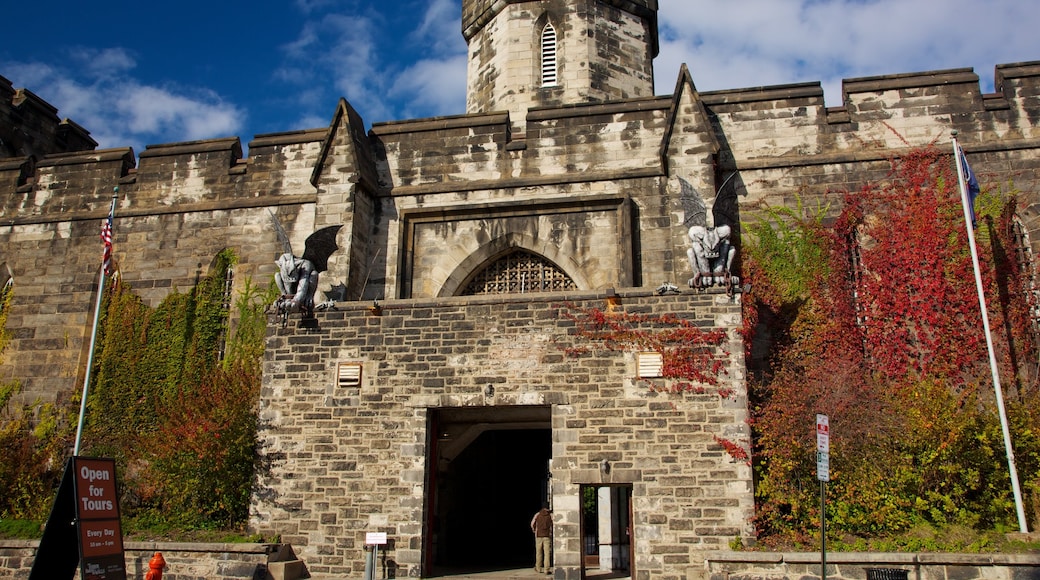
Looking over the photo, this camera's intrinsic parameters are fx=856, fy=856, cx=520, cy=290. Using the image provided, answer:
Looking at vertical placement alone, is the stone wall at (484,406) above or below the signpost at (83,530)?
above

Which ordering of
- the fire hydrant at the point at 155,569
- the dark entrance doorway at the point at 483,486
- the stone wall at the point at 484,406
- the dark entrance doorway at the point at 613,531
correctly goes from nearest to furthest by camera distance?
1. the fire hydrant at the point at 155,569
2. the stone wall at the point at 484,406
3. the dark entrance doorway at the point at 483,486
4. the dark entrance doorway at the point at 613,531

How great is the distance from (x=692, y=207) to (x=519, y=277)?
12.4 feet

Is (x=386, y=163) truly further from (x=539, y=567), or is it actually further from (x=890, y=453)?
(x=890, y=453)

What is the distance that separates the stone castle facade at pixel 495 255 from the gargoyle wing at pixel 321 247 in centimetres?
52

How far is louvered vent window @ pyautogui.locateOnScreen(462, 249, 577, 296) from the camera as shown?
16672mm

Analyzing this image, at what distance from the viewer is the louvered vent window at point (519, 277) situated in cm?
1667

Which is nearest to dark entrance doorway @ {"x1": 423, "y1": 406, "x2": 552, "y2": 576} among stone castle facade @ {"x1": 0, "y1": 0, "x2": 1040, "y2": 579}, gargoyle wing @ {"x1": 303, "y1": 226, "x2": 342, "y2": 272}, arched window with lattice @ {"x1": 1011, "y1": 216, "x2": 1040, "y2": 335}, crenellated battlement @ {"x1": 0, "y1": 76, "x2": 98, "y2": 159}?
stone castle facade @ {"x1": 0, "y1": 0, "x2": 1040, "y2": 579}

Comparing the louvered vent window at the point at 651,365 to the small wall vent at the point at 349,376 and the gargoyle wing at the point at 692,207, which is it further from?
the small wall vent at the point at 349,376

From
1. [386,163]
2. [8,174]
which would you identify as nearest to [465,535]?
[386,163]

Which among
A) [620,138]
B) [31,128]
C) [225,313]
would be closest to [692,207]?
[620,138]

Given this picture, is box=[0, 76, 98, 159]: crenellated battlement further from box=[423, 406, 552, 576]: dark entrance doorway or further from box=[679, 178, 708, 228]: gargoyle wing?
box=[679, 178, 708, 228]: gargoyle wing

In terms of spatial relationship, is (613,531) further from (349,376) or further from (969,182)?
(969,182)

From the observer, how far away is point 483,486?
18844 millimetres

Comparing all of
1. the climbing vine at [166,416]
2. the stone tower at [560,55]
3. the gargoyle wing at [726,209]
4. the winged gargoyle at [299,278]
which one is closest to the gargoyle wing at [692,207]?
the gargoyle wing at [726,209]
